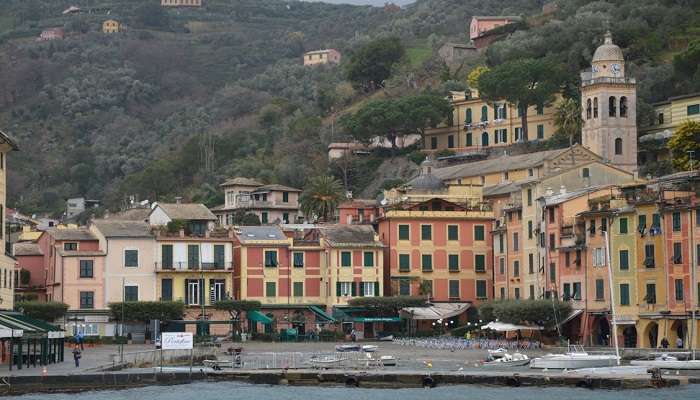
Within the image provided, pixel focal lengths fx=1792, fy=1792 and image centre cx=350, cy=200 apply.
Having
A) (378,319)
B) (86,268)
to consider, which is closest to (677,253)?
(378,319)

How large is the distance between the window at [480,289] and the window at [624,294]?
21.4 meters

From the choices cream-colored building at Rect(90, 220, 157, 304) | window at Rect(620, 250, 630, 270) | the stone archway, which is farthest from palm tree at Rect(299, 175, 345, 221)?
window at Rect(620, 250, 630, 270)

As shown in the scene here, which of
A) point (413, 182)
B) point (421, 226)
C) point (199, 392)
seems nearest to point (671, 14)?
point (413, 182)

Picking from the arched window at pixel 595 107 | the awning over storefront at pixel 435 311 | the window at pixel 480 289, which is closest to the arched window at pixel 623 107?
the arched window at pixel 595 107

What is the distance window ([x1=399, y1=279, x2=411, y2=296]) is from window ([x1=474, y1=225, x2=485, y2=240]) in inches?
229

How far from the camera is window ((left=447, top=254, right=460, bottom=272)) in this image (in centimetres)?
12419

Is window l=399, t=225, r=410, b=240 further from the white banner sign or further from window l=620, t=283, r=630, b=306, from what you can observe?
the white banner sign

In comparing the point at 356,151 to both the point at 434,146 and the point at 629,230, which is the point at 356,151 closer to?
the point at 434,146

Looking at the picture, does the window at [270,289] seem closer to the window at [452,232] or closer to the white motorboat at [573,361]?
the window at [452,232]

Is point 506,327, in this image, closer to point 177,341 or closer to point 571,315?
point 571,315

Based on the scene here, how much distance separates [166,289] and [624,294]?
3273 cm

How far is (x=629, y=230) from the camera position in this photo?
338 ft

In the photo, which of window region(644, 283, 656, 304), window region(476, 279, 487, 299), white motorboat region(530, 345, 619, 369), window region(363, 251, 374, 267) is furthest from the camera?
window region(476, 279, 487, 299)

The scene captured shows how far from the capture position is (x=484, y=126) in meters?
160
